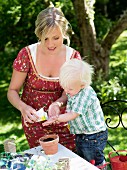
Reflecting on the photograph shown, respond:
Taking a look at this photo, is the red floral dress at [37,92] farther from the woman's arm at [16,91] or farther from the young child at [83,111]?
the young child at [83,111]

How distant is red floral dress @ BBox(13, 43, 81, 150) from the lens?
3.06m

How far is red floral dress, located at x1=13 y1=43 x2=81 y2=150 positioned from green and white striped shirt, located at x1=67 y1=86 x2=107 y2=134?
0.30 meters

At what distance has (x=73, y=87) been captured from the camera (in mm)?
2674

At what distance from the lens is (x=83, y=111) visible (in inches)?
107

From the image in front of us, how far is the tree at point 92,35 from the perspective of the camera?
18.8 feet

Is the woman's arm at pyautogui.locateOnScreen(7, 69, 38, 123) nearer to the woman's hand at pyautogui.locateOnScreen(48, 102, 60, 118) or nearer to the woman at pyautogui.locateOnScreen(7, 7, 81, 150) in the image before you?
the woman at pyautogui.locateOnScreen(7, 7, 81, 150)

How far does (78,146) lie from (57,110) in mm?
322

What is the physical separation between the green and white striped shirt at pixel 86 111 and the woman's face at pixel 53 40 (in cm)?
43

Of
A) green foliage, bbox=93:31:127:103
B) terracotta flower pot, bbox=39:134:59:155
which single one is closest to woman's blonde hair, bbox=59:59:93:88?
terracotta flower pot, bbox=39:134:59:155

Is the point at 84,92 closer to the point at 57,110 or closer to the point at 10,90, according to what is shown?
the point at 57,110

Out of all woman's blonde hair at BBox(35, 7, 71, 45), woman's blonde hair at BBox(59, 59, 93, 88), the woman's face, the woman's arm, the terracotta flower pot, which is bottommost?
the terracotta flower pot

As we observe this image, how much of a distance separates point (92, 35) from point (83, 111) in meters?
3.41

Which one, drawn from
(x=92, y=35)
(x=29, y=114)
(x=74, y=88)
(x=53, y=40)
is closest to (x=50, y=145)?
(x=29, y=114)

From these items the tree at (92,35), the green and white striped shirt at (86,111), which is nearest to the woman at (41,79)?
the green and white striped shirt at (86,111)
